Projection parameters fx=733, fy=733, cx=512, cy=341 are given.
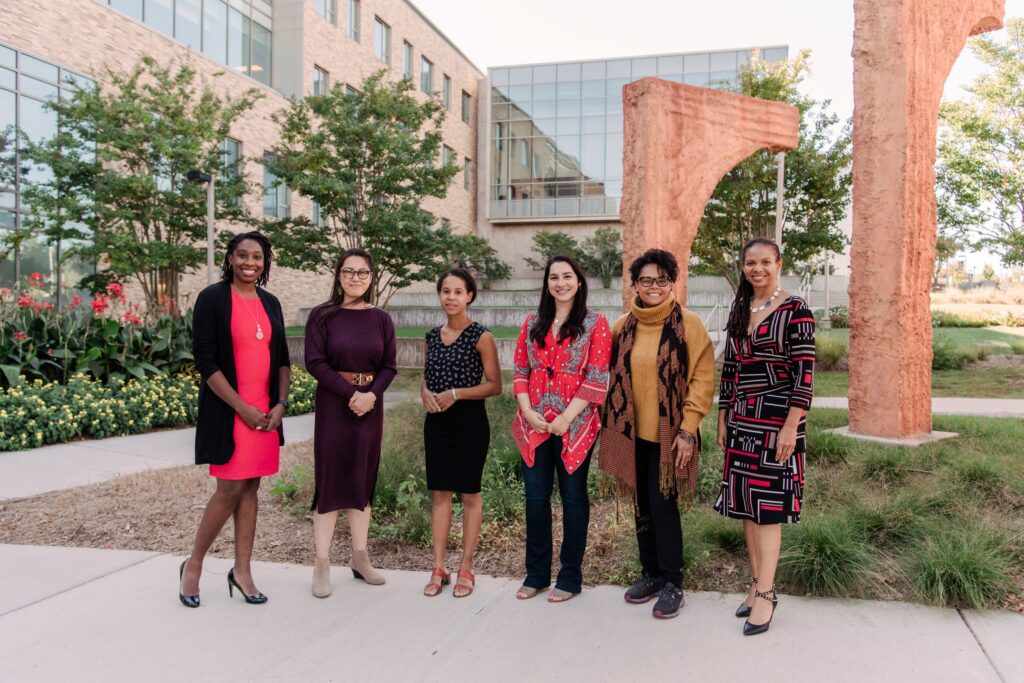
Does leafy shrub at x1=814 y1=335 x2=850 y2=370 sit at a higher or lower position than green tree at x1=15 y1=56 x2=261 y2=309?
lower

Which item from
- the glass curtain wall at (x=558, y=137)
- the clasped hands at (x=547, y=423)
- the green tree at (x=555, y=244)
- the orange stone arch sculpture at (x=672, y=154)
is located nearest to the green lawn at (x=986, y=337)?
the orange stone arch sculpture at (x=672, y=154)

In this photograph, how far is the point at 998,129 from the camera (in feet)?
58.0

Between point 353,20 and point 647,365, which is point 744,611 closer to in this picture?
point 647,365

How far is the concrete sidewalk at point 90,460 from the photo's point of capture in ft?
21.0

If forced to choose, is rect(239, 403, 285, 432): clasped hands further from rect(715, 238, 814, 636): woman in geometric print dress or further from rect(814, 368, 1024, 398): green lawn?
rect(814, 368, 1024, 398): green lawn

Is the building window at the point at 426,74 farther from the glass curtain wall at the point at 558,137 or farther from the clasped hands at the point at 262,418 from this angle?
the clasped hands at the point at 262,418

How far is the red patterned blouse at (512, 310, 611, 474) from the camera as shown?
372 cm

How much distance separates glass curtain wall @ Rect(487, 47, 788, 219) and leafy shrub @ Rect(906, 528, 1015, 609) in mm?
32894

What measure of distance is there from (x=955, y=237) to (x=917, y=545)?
19.2 meters

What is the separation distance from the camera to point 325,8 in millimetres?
26234

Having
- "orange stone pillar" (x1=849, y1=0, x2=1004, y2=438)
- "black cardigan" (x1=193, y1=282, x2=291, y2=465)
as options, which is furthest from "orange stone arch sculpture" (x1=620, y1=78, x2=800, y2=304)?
"black cardigan" (x1=193, y1=282, x2=291, y2=465)

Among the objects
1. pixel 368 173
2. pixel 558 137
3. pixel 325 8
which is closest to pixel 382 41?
pixel 325 8

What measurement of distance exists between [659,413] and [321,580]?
6.50ft

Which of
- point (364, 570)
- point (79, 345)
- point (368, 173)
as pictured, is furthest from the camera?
point (368, 173)
